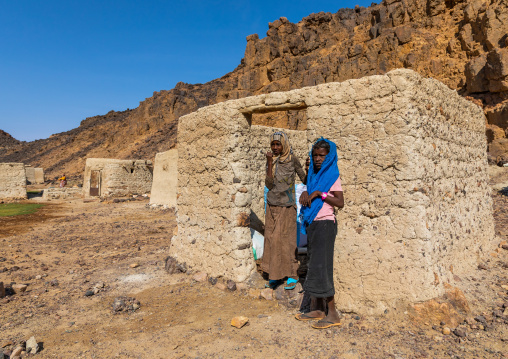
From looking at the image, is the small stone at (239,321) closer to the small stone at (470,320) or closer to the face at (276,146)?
the face at (276,146)

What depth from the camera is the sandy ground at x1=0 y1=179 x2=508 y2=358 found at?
103 inches

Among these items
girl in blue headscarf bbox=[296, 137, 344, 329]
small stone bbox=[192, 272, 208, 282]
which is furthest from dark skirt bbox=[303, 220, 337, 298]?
small stone bbox=[192, 272, 208, 282]

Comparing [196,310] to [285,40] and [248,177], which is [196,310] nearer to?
[248,177]

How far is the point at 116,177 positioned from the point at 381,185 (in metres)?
13.8

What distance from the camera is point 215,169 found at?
4266mm

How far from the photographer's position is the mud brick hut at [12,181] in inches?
585

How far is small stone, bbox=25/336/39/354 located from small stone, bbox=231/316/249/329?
5.53 feet

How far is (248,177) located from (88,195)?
47.8ft

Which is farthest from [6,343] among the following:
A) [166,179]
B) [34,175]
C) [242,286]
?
[34,175]

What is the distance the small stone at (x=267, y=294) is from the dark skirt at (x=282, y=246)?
0.18 meters

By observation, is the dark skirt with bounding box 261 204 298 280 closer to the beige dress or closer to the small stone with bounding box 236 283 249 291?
the beige dress

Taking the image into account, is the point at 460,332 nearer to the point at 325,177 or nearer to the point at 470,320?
the point at 470,320

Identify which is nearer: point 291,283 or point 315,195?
point 315,195

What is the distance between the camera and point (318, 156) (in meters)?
2.88
